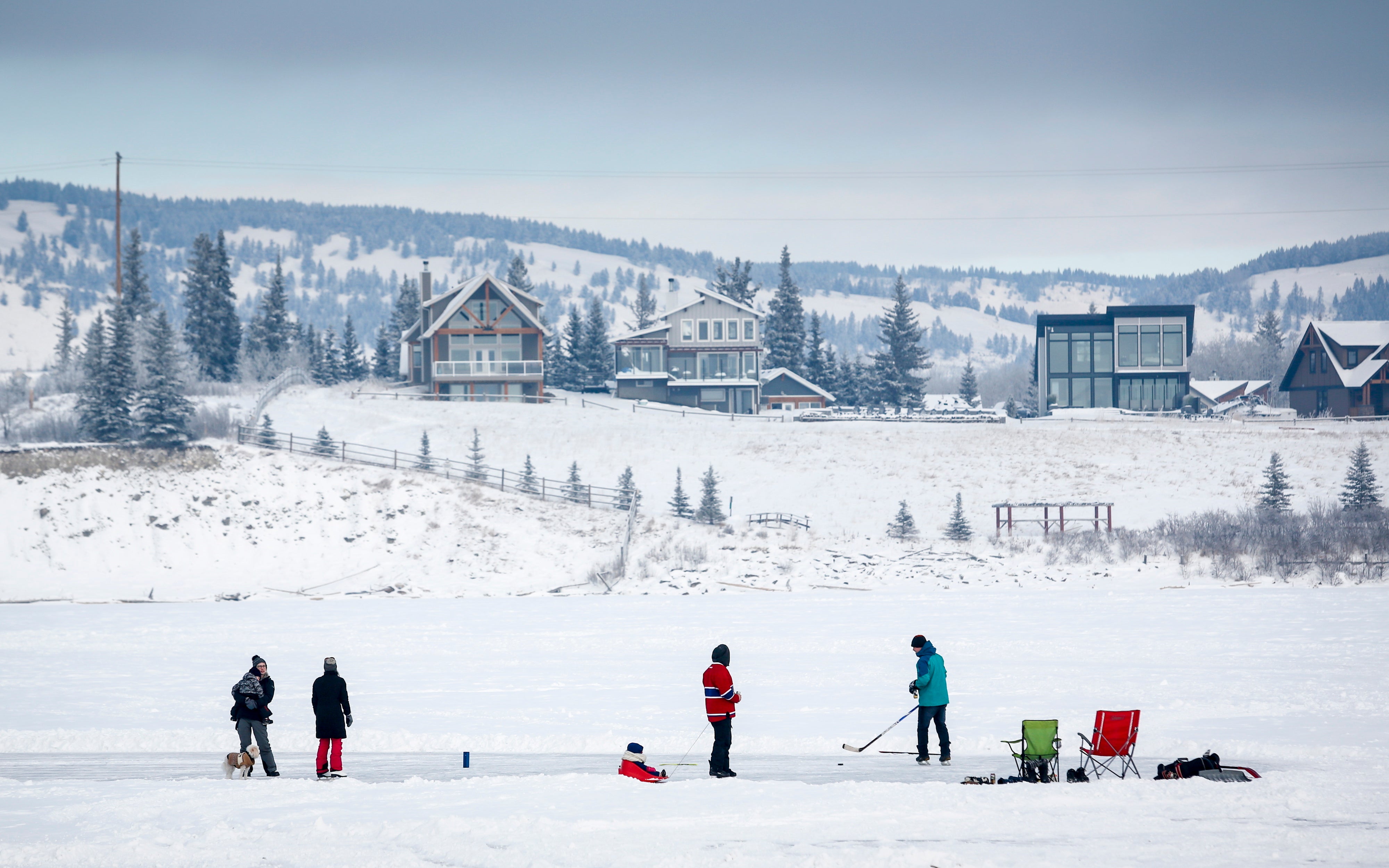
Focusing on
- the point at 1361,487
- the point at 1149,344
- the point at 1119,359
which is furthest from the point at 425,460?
the point at 1149,344

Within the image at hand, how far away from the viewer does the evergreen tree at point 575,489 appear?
49.0 m

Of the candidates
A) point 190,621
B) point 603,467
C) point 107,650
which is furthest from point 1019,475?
point 107,650

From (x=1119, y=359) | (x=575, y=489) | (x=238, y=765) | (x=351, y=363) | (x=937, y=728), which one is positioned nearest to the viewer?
(x=238, y=765)

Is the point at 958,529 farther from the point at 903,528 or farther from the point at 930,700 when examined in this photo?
the point at 930,700

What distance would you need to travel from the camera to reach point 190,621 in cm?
3164

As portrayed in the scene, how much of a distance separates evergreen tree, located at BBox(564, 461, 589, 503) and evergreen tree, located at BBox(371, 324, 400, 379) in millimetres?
49271

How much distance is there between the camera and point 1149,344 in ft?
253

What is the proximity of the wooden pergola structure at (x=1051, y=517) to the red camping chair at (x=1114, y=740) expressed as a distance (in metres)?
29.9

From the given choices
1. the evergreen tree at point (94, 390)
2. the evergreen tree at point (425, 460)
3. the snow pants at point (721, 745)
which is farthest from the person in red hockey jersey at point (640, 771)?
the evergreen tree at point (94, 390)

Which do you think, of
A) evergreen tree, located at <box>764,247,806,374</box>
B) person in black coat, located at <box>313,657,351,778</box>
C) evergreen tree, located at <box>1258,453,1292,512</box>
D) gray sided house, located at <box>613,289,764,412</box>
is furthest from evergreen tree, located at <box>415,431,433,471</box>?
evergreen tree, located at <box>764,247,806,374</box>

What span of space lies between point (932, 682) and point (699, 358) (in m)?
67.8

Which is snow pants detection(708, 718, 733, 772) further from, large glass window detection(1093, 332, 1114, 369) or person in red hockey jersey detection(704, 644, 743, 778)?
large glass window detection(1093, 332, 1114, 369)

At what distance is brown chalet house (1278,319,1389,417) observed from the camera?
7150 centimetres

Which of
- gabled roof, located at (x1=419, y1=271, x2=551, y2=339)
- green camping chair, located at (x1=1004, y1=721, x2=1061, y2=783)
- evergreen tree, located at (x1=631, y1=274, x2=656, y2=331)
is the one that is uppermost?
evergreen tree, located at (x1=631, y1=274, x2=656, y2=331)
